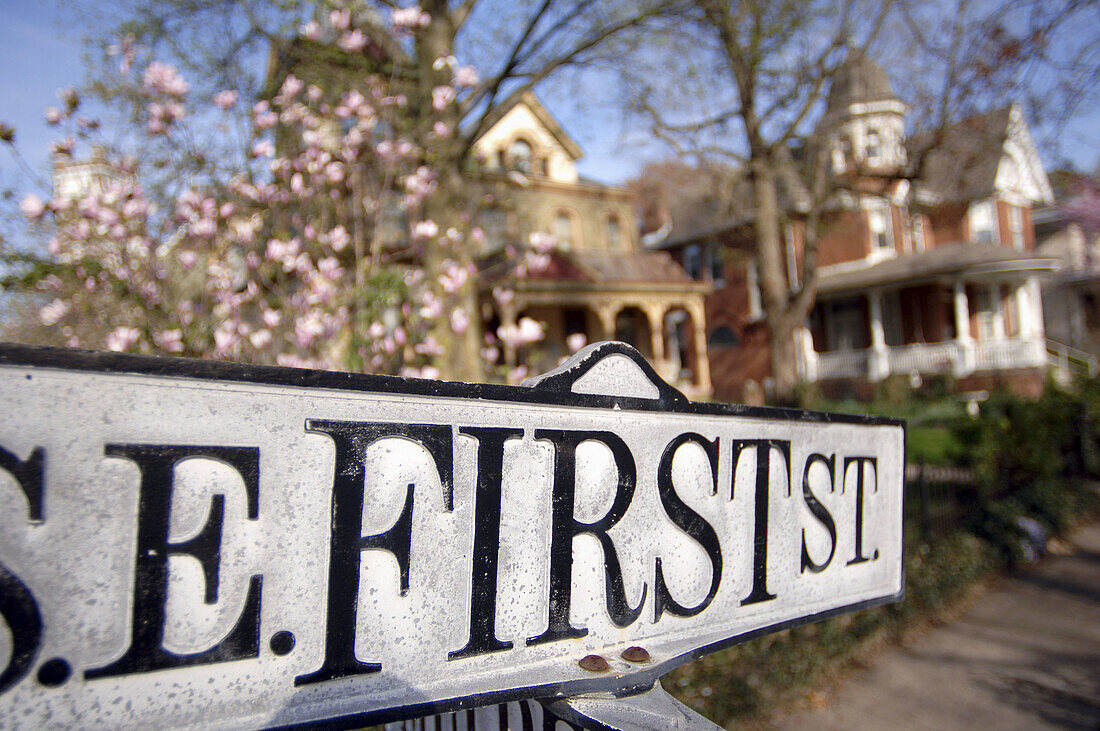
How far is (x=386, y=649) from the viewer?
0.89 meters

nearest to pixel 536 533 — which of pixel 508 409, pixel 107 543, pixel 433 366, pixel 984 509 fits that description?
pixel 508 409

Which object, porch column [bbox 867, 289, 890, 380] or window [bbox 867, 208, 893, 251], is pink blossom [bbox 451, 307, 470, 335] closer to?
porch column [bbox 867, 289, 890, 380]

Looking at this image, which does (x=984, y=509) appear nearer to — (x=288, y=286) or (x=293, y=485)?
(x=288, y=286)

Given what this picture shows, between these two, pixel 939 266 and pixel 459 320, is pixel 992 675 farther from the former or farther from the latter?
pixel 939 266

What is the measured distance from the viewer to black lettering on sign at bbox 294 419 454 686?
0.85 meters

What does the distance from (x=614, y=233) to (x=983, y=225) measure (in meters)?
13.9

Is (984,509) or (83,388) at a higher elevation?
(83,388)

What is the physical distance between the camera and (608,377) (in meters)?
1.12

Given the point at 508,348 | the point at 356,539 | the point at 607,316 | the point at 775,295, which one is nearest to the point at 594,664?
the point at 356,539

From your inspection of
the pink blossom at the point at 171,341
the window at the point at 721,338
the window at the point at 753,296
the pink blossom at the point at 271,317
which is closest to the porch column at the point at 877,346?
the window at the point at 753,296

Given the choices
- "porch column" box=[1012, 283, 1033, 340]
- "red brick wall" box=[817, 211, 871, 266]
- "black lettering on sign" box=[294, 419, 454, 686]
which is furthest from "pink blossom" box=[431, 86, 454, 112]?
"porch column" box=[1012, 283, 1033, 340]

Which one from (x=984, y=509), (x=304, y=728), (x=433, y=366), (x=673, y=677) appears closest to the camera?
(x=304, y=728)

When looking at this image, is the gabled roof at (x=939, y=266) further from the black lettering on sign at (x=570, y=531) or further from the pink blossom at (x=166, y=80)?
the black lettering on sign at (x=570, y=531)

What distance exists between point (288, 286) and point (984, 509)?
26.7 ft
